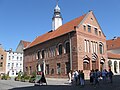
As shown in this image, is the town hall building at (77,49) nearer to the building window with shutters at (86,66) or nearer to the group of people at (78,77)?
the building window with shutters at (86,66)

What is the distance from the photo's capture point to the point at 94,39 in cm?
3669

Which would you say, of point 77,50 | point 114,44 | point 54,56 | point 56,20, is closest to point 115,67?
point 54,56

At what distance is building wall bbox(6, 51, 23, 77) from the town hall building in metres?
31.5

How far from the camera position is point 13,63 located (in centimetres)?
7250

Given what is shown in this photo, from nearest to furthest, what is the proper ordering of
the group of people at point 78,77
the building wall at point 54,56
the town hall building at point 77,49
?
1. the group of people at point 78,77
2. the town hall building at point 77,49
3. the building wall at point 54,56

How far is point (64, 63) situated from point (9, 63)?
135ft

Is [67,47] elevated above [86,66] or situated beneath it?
elevated above

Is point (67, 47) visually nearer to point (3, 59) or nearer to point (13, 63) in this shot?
point (3, 59)

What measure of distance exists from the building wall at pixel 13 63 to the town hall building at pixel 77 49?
31.5 m

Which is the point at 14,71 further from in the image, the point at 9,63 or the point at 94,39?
the point at 94,39

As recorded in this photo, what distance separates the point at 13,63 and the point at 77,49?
45182mm

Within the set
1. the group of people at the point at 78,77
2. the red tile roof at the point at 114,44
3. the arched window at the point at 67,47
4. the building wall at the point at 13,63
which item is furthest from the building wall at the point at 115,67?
the building wall at the point at 13,63

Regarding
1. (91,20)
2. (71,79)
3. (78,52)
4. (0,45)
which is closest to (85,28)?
(91,20)

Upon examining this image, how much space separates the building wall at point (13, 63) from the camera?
70.6 metres
